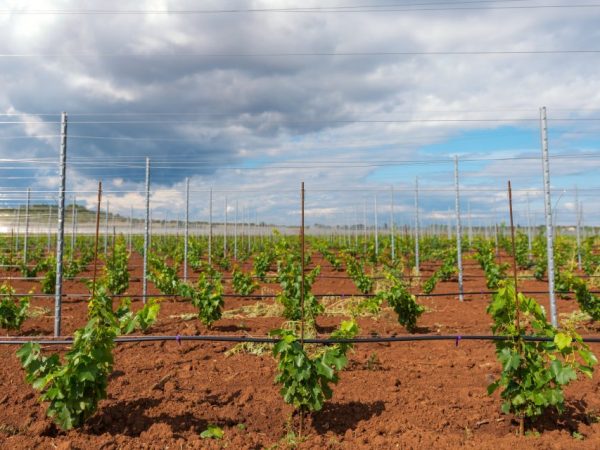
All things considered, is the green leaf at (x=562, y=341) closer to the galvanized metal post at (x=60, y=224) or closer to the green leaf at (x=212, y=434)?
the green leaf at (x=212, y=434)

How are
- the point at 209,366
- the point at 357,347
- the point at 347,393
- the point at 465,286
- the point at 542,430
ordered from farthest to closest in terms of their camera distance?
the point at 465,286 < the point at 357,347 < the point at 209,366 < the point at 347,393 < the point at 542,430

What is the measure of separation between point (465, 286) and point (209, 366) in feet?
31.2

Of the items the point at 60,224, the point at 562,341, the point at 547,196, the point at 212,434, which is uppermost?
the point at 547,196

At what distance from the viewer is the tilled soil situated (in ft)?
11.3

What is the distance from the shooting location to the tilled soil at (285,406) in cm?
343

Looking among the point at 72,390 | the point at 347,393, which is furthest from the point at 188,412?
the point at 347,393

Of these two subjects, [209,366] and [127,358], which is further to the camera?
[127,358]

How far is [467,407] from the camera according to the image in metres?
3.97

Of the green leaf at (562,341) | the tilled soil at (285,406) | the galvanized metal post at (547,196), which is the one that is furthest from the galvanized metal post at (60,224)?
the galvanized metal post at (547,196)

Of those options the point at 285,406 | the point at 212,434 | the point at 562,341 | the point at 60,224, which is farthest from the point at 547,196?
the point at 60,224

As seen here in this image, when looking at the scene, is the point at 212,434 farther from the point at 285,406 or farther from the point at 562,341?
the point at 562,341

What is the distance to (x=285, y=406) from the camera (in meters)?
4.04

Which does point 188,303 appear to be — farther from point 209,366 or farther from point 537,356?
point 537,356

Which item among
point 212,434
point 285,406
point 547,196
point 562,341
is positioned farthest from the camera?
point 547,196
